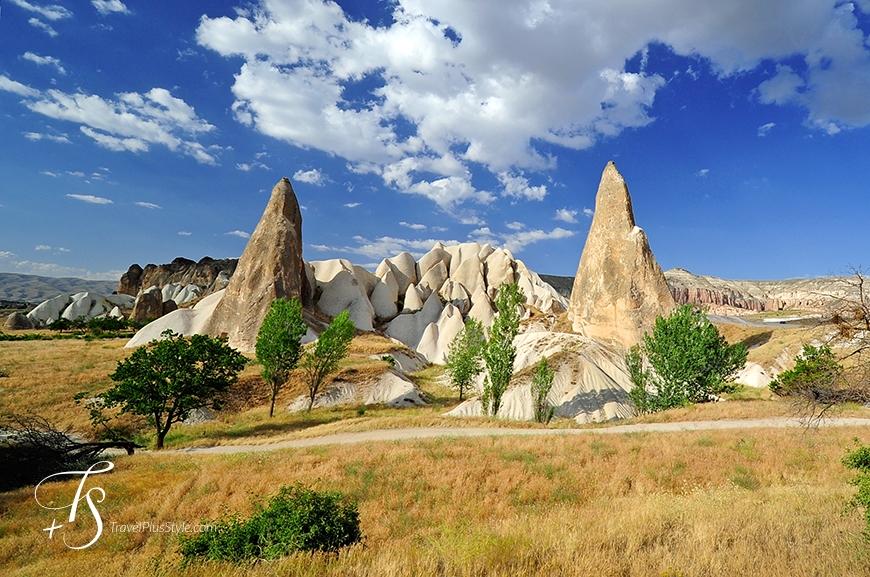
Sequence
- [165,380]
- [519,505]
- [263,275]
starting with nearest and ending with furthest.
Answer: [519,505], [165,380], [263,275]

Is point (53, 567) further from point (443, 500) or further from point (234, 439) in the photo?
point (234, 439)

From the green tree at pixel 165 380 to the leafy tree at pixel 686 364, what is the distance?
1148 inches

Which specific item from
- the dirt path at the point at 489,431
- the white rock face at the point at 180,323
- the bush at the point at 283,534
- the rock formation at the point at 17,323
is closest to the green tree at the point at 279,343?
the dirt path at the point at 489,431

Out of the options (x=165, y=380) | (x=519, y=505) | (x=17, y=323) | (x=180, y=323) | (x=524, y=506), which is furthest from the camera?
(x=17, y=323)

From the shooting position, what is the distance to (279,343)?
31.3 m

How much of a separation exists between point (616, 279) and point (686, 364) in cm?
2140

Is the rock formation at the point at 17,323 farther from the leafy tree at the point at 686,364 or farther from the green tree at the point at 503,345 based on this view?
the leafy tree at the point at 686,364

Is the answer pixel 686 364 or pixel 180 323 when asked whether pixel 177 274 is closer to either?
pixel 180 323

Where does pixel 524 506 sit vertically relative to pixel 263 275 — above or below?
below

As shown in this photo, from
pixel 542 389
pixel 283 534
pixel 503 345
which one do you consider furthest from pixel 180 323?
pixel 283 534

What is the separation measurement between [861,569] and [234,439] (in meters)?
25.8

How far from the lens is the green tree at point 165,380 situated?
22.7m

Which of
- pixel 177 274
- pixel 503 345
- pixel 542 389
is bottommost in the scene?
pixel 542 389

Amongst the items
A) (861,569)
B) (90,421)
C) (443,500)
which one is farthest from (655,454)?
(90,421)
